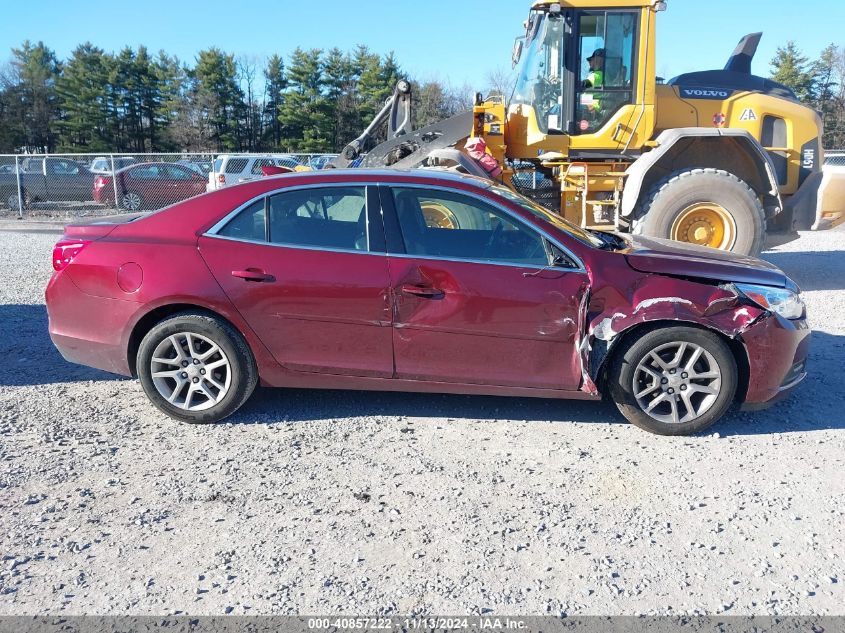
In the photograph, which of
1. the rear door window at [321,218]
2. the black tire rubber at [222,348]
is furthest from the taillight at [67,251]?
the rear door window at [321,218]

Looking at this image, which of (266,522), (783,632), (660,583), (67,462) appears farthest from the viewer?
(67,462)

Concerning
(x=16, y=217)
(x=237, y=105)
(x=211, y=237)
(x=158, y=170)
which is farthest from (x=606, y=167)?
(x=237, y=105)

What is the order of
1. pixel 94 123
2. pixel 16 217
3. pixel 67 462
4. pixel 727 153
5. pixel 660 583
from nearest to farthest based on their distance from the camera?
pixel 660 583, pixel 67 462, pixel 727 153, pixel 16 217, pixel 94 123

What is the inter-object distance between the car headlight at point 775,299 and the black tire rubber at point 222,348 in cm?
311

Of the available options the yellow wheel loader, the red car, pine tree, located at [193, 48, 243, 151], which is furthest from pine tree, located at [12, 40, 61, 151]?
the red car

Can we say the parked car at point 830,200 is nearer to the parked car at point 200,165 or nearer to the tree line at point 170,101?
the parked car at point 200,165

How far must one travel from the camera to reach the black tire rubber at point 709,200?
27.1 ft

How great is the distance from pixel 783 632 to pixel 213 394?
130 inches

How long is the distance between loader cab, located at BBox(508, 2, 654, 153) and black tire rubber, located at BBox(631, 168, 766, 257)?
0.95 metres

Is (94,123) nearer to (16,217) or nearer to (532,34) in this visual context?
(16,217)

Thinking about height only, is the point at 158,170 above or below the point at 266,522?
above

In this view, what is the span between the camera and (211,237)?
14.0 ft

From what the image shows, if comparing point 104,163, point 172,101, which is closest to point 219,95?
point 172,101

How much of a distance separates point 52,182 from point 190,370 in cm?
1962
